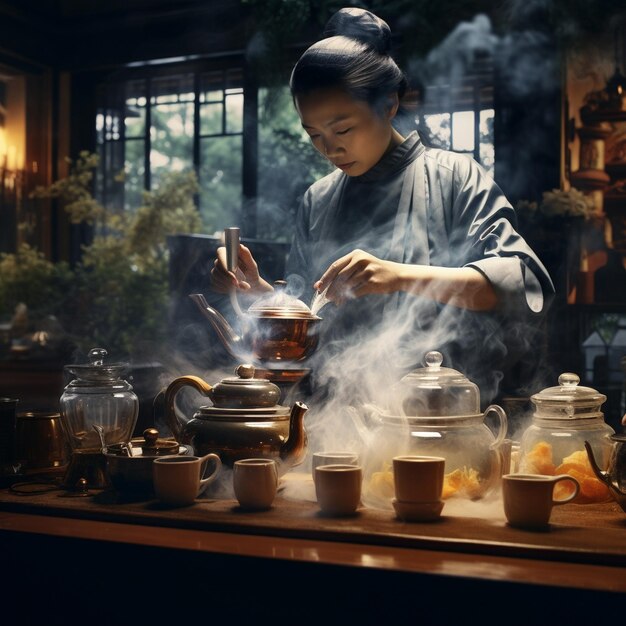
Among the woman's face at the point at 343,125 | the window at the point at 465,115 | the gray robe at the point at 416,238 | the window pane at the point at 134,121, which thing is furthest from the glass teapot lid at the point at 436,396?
the window pane at the point at 134,121

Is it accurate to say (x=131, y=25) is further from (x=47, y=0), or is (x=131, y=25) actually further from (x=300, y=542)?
(x=300, y=542)

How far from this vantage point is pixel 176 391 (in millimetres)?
1723

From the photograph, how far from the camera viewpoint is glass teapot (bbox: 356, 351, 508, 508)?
4.83 feet

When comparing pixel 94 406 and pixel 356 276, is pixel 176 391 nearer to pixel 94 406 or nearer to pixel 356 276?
pixel 94 406

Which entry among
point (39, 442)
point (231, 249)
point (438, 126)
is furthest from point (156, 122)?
point (39, 442)

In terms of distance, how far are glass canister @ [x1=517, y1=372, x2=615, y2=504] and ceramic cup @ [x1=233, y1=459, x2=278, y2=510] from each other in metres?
0.51

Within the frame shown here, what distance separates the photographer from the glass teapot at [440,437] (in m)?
1.47

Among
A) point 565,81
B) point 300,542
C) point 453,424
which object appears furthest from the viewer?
point 565,81

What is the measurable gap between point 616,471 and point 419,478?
1.21 ft

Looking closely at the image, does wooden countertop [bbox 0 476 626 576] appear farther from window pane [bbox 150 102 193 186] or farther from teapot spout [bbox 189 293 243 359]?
window pane [bbox 150 102 193 186]

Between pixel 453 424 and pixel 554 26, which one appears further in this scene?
pixel 554 26

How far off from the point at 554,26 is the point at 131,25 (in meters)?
2.93

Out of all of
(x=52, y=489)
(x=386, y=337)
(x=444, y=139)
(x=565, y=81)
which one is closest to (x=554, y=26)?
(x=565, y=81)

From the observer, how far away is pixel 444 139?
14.8ft
